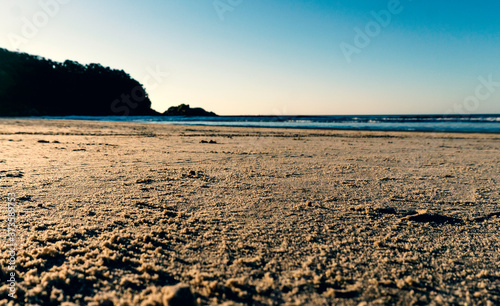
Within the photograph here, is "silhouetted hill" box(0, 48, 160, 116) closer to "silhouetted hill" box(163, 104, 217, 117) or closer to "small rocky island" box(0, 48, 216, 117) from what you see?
"small rocky island" box(0, 48, 216, 117)

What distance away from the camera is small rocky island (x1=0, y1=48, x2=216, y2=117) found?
51375 millimetres

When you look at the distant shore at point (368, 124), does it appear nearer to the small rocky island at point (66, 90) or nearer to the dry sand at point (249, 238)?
the dry sand at point (249, 238)

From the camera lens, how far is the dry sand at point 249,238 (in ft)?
4.79

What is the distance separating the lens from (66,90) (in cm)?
5838

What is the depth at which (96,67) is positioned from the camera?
→ 67.2 meters

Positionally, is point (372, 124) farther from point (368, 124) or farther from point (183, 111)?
point (183, 111)

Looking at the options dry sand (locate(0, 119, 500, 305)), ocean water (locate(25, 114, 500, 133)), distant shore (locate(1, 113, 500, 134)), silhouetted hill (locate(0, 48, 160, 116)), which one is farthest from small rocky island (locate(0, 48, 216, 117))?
dry sand (locate(0, 119, 500, 305))

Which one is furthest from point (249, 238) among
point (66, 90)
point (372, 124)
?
point (66, 90)

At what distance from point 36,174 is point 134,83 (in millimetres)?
77389

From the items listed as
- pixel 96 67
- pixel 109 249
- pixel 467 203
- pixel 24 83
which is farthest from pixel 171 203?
pixel 96 67

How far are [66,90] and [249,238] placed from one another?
2705 inches

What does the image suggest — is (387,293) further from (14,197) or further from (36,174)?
(36,174)

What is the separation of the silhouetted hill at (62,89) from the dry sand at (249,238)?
53963 millimetres

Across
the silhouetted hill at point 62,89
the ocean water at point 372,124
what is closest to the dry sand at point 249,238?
the ocean water at point 372,124
